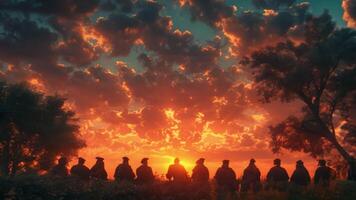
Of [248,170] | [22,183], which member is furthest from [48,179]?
[248,170]

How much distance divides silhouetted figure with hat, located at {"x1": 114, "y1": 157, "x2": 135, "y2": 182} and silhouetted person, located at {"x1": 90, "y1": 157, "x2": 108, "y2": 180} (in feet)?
2.55

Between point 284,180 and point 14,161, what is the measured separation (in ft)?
110

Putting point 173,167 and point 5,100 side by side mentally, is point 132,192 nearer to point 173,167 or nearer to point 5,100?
point 173,167

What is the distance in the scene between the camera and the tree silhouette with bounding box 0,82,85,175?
48812mm

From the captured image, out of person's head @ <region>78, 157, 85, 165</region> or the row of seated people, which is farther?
person's head @ <region>78, 157, 85, 165</region>

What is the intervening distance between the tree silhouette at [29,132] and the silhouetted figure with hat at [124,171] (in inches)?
1029

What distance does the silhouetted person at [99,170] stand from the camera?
2489cm

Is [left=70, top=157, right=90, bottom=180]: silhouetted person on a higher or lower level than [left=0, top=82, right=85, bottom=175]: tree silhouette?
lower

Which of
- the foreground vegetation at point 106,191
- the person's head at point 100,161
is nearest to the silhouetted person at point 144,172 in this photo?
the person's head at point 100,161

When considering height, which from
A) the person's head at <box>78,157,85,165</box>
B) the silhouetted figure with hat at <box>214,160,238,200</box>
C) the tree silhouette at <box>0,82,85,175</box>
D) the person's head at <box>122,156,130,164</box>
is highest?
the tree silhouette at <box>0,82,85,175</box>

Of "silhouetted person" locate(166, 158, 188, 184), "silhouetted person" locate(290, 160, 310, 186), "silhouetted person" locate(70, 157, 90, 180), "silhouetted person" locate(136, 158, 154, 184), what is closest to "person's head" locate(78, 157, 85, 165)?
"silhouetted person" locate(70, 157, 90, 180)

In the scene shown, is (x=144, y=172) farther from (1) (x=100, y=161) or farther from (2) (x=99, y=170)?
(1) (x=100, y=161)

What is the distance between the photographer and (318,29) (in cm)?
4459

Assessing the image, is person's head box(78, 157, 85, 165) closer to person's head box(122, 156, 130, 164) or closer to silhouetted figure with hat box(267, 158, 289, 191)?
person's head box(122, 156, 130, 164)
